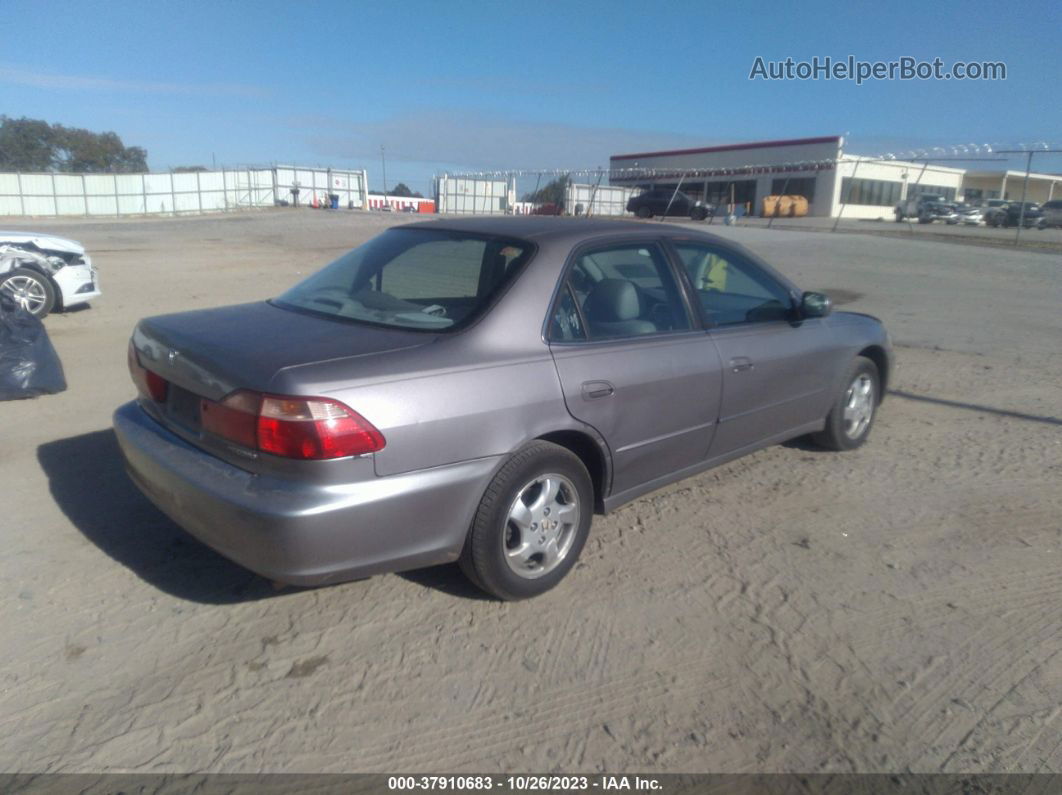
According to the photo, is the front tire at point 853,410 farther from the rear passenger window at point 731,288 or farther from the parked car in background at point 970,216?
the parked car in background at point 970,216

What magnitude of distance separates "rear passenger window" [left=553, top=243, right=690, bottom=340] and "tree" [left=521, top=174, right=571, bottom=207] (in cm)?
3128

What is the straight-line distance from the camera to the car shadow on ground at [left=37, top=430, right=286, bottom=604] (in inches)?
138

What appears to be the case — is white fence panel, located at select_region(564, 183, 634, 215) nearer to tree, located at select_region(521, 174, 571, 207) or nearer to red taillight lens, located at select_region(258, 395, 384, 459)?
tree, located at select_region(521, 174, 571, 207)

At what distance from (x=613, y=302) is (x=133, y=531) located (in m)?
2.61

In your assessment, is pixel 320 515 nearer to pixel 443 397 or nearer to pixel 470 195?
pixel 443 397

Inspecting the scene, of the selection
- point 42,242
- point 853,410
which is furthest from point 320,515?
point 42,242

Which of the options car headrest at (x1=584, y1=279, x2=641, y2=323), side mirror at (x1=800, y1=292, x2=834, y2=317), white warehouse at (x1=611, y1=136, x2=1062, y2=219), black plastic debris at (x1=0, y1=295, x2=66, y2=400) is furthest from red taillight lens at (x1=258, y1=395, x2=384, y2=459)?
white warehouse at (x1=611, y1=136, x2=1062, y2=219)

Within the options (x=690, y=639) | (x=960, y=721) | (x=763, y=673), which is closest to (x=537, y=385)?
(x=690, y=639)

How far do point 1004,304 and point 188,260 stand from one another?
1491cm

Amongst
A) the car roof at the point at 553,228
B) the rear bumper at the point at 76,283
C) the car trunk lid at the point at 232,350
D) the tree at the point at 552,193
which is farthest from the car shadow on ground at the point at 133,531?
the tree at the point at 552,193

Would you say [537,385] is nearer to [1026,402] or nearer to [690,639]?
[690,639]

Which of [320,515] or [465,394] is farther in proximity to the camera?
[465,394]

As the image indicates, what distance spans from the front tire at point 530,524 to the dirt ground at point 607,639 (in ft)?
0.49

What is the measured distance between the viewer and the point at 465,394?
3.04m
